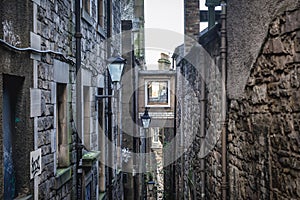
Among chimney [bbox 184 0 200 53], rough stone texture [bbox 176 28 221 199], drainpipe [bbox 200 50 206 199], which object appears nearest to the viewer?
rough stone texture [bbox 176 28 221 199]

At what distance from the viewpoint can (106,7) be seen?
29.6 ft

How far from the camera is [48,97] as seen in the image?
14.9ft

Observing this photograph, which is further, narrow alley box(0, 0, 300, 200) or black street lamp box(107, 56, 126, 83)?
black street lamp box(107, 56, 126, 83)

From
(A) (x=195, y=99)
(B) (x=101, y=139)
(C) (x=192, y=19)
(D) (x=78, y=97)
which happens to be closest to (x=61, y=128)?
(D) (x=78, y=97)

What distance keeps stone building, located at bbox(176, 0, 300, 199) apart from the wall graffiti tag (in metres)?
2.19

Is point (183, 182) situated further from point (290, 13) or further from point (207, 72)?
point (290, 13)

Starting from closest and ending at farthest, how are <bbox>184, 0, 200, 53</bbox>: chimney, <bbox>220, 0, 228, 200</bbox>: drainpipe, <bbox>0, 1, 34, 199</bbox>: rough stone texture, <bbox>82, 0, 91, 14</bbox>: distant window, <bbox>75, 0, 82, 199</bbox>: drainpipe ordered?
<bbox>0, 1, 34, 199</bbox>: rough stone texture, <bbox>220, 0, 228, 200</bbox>: drainpipe, <bbox>75, 0, 82, 199</bbox>: drainpipe, <bbox>82, 0, 91, 14</bbox>: distant window, <bbox>184, 0, 200, 53</bbox>: chimney

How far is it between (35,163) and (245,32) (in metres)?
2.58

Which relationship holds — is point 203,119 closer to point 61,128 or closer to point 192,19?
point 61,128

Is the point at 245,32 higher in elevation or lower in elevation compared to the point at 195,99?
higher

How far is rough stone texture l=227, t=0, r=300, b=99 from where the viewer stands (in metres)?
3.56

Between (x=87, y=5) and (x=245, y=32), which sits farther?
(x=87, y=5)

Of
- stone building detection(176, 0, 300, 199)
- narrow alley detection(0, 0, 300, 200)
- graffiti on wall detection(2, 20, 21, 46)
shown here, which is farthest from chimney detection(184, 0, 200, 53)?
graffiti on wall detection(2, 20, 21, 46)

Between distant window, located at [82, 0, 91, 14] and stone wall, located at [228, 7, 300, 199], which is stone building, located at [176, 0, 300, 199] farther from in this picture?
distant window, located at [82, 0, 91, 14]
